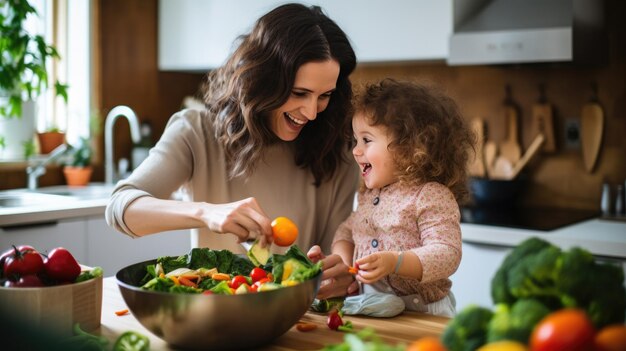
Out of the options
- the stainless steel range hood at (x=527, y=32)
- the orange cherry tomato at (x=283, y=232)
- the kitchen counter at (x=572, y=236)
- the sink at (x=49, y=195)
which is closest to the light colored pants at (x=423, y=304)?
the orange cherry tomato at (x=283, y=232)

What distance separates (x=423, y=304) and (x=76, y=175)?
8.03 feet

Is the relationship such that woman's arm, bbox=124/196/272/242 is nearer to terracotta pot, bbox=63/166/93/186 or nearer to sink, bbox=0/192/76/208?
sink, bbox=0/192/76/208

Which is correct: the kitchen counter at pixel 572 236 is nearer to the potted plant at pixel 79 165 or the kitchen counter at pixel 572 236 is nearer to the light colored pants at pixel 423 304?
the light colored pants at pixel 423 304

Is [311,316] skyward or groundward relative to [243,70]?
groundward

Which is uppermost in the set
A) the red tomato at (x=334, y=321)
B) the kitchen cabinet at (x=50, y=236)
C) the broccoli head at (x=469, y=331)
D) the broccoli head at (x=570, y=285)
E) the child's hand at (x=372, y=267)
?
the broccoli head at (x=570, y=285)

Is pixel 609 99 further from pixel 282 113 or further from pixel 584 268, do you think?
pixel 584 268

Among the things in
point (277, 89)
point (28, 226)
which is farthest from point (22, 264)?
point (28, 226)

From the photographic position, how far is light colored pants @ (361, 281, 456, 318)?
151 cm

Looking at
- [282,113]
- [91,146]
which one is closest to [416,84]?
[282,113]

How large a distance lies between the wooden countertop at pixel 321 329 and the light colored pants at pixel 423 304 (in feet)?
0.54

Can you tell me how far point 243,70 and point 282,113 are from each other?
5.7 inches

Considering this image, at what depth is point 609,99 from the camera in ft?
9.50

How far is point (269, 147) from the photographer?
193cm

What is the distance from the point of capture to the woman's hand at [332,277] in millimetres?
1396
